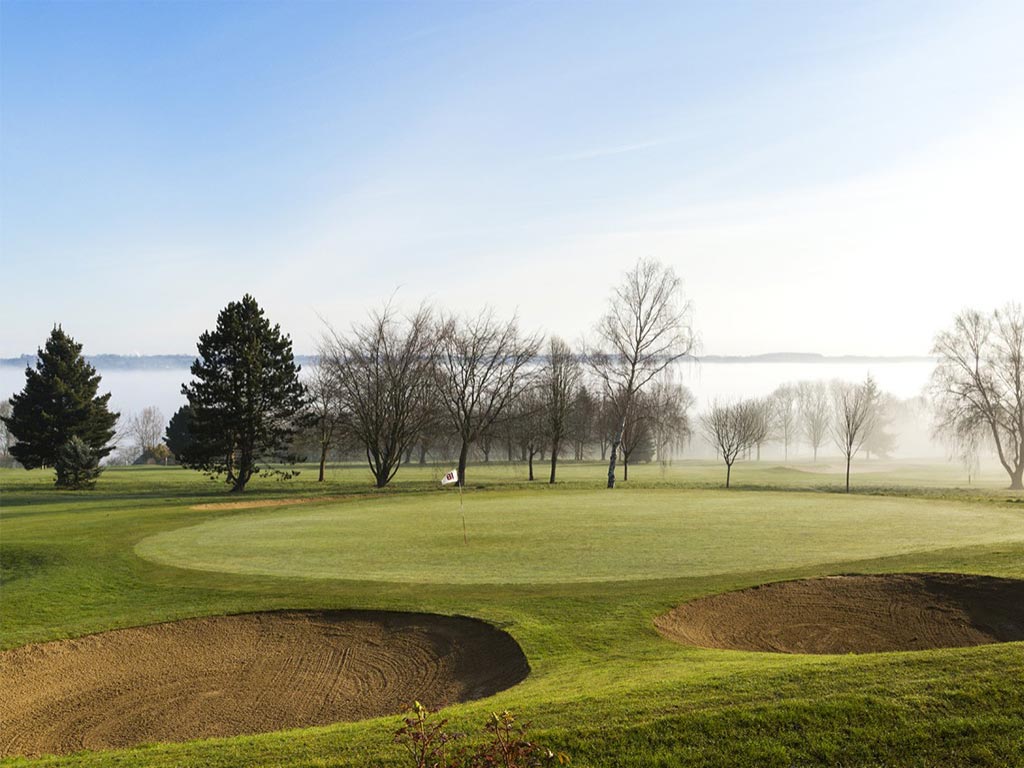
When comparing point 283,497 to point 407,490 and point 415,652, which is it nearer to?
point 407,490

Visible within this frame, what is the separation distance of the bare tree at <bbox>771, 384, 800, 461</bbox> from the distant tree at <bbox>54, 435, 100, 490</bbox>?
113157mm

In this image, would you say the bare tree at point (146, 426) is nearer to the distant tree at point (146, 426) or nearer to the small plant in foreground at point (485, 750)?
the distant tree at point (146, 426)

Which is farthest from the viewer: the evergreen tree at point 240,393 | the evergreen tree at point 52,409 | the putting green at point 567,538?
the evergreen tree at point 52,409

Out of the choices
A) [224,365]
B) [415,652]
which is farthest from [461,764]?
[224,365]

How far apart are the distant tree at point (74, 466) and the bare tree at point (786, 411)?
11316 centimetres

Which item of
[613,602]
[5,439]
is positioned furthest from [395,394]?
[5,439]

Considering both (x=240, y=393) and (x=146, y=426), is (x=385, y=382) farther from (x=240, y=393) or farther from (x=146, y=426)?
(x=146, y=426)

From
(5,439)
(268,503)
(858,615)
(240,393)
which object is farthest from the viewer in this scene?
(5,439)

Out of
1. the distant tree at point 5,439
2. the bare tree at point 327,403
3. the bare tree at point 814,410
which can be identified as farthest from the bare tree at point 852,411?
the distant tree at point 5,439

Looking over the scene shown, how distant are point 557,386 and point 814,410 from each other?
9389cm

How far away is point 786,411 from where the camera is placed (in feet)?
445

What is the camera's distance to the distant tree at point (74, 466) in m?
44.6

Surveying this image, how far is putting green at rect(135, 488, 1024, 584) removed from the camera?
15.4m

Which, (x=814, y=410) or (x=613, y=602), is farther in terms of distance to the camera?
(x=814, y=410)
